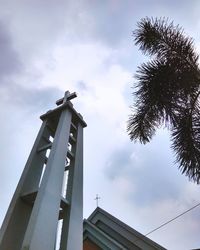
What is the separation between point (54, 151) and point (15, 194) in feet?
4.54

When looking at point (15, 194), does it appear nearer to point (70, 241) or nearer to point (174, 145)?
point (70, 241)

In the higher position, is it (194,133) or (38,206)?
(194,133)

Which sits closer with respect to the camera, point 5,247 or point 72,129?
point 5,247

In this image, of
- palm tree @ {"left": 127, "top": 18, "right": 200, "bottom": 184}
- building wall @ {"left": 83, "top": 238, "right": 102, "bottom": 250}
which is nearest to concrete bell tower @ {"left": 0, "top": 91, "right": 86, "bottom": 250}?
palm tree @ {"left": 127, "top": 18, "right": 200, "bottom": 184}

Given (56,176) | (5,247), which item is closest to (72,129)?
(56,176)

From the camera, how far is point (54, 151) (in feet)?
22.9

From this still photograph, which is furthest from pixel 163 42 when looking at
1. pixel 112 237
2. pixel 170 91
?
pixel 112 237

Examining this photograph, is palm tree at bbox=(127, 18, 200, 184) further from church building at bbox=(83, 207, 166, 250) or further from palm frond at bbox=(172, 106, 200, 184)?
church building at bbox=(83, 207, 166, 250)

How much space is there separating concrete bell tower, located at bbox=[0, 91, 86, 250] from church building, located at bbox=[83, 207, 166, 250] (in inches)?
132

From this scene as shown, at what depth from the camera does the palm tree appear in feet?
19.7

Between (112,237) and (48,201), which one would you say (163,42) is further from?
(112,237)

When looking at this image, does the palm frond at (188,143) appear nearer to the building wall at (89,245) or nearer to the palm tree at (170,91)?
the palm tree at (170,91)

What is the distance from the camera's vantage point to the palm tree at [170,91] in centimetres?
600

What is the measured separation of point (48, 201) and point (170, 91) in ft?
11.8
